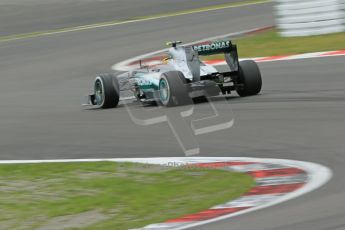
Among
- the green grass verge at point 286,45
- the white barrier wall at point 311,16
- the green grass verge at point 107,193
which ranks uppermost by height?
the white barrier wall at point 311,16

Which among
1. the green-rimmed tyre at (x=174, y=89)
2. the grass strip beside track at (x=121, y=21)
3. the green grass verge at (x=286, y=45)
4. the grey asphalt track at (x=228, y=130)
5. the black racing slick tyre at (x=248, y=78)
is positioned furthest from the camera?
the grass strip beside track at (x=121, y=21)

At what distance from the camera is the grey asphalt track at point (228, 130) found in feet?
23.1

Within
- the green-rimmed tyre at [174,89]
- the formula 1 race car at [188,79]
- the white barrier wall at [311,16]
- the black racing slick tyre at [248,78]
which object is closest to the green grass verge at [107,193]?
the green-rimmed tyre at [174,89]

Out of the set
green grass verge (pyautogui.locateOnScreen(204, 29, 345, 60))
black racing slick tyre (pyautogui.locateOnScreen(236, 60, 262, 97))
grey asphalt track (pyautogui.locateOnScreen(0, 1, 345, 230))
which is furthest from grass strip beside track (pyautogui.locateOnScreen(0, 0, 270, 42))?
black racing slick tyre (pyautogui.locateOnScreen(236, 60, 262, 97))

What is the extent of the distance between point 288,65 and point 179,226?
38.0ft

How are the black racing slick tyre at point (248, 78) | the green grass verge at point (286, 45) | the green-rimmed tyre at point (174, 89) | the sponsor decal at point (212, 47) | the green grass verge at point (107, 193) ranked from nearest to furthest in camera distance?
the green grass verge at point (107, 193), the green-rimmed tyre at point (174, 89), the sponsor decal at point (212, 47), the black racing slick tyre at point (248, 78), the green grass verge at point (286, 45)

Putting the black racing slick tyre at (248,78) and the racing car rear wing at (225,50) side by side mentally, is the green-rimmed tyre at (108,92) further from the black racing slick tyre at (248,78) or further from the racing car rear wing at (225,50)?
the black racing slick tyre at (248,78)

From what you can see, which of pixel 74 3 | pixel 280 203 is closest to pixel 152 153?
pixel 280 203

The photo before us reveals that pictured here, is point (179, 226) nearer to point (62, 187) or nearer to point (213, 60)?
point (62, 187)

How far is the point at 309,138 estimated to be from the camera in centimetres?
1024

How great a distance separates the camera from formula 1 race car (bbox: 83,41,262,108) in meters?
13.9

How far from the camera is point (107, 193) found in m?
8.46

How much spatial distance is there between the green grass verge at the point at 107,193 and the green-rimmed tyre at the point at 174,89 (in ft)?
12.5

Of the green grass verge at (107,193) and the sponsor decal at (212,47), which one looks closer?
the green grass verge at (107,193)
